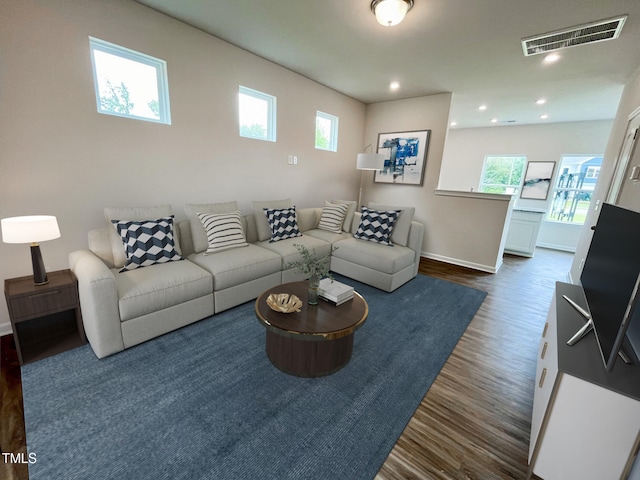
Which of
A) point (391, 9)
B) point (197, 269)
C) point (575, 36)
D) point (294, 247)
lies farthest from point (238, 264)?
point (575, 36)

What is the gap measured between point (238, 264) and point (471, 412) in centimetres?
209

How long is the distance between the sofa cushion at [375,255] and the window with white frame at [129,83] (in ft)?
7.88

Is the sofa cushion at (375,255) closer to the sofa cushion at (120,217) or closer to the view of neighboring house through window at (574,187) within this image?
the sofa cushion at (120,217)

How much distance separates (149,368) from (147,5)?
304 centimetres

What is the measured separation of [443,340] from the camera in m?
2.34

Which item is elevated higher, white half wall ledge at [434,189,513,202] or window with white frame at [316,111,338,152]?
window with white frame at [316,111,338,152]

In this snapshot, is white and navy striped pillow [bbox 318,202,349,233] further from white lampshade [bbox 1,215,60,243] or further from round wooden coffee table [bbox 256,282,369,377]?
white lampshade [bbox 1,215,60,243]

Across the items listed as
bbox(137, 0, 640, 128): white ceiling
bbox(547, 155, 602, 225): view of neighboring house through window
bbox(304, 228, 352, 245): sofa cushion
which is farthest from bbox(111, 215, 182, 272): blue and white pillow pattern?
bbox(547, 155, 602, 225): view of neighboring house through window

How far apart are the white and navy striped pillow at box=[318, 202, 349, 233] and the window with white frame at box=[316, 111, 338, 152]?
46.1 inches

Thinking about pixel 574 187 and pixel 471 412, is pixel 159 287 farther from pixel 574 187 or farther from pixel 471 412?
pixel 574 187

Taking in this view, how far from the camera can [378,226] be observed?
3.53 metres

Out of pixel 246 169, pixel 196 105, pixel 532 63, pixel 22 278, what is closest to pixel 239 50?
pixel 196 105

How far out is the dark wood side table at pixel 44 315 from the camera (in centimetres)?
175

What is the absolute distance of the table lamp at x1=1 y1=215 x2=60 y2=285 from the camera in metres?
1.68
